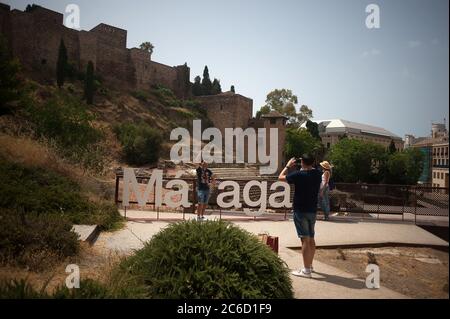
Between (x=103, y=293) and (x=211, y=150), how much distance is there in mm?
38375

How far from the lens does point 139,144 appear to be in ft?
104

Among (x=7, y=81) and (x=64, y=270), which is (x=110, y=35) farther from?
(x=64, y=270)

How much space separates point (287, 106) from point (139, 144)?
26.9m

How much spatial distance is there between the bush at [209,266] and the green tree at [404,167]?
47.0m

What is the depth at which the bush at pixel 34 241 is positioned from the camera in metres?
4.54

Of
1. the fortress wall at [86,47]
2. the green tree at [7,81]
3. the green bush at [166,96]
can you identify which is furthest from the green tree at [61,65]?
the green tree at [7,81]

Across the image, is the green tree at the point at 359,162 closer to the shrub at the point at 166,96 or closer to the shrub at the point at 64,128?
the shrub at the point at 166,96

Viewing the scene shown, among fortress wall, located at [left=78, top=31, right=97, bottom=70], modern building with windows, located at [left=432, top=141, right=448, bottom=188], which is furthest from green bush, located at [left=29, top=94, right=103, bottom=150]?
fortress wall, located at [left=78, top=31, right=97, bottom=70]

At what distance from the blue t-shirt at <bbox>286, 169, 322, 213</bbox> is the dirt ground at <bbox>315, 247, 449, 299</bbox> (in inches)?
48.7

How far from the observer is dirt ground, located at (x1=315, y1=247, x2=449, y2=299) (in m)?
4.09

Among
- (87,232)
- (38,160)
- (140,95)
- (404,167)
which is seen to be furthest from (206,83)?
(87,232)

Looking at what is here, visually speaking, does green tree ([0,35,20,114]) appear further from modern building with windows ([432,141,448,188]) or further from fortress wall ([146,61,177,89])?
fortress wall ([146,61,177,89])

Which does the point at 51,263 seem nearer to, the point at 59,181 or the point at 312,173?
the point at 312,173
